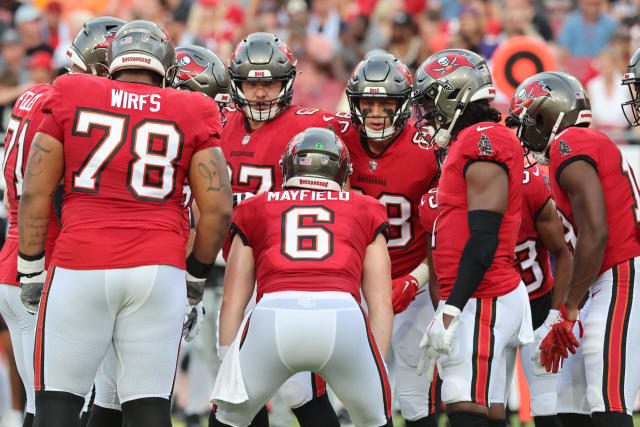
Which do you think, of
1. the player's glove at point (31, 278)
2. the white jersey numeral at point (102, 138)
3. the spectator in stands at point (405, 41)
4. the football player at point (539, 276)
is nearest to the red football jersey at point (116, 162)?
the white jersey numeral at point (102, 138)

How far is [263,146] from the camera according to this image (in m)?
5.82

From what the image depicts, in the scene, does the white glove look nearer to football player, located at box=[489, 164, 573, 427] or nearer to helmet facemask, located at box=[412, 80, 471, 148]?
football player, located at box=[489, 164, 573, 427]

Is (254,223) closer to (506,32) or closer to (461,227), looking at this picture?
(461,227)

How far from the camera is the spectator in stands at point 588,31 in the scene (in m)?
12.1

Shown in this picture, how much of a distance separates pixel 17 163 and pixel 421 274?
2375mm

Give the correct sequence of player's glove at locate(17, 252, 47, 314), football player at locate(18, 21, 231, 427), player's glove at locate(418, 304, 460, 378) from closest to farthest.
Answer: football player at locate(18, 21, 231, 427)
player's glove at locate(17, 252, 47, 314)
player's glove at locate(418, 304, 460, 378)

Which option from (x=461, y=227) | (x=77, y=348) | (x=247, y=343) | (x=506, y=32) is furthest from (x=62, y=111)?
(x=506, y=32)

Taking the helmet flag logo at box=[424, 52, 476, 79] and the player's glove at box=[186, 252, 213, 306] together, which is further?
the helmet flag logo at box=[424, 52, 476, 79]

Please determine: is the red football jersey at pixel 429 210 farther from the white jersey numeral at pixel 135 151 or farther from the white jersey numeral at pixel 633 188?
the white jersey numeral at pixel 135 151

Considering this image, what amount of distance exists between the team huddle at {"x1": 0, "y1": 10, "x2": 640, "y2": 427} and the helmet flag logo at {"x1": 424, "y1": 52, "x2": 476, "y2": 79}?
0.02 meters

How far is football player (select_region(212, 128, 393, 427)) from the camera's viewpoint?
14.5 ft

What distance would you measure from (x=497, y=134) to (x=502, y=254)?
60cm

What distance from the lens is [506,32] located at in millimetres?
11516

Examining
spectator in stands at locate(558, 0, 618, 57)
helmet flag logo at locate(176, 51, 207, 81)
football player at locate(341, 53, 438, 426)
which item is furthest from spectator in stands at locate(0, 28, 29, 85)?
spectator in stands at locate(558, 0, 618, 57)
